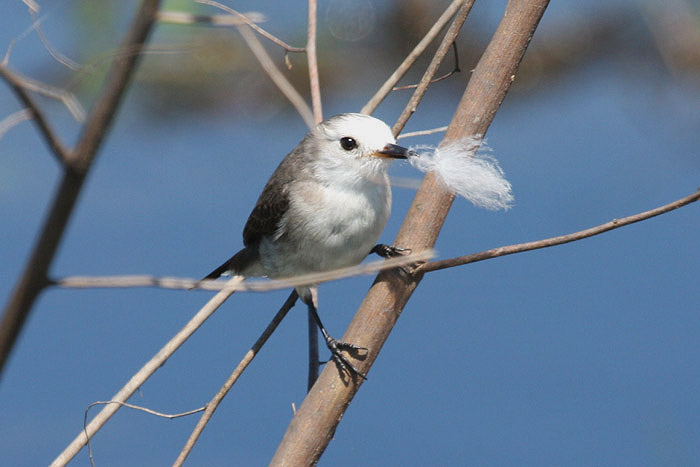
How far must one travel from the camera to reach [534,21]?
1055 mm

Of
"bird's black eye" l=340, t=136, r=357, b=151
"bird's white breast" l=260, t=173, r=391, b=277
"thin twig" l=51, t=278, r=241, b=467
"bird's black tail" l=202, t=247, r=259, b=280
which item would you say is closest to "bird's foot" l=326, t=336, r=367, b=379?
"thin twig" l=51, t=278, r=241, b=467

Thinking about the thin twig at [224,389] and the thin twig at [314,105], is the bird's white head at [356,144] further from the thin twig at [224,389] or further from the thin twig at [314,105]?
the thin twig at [224,389]

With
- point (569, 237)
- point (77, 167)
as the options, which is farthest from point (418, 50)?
point (77, 167)

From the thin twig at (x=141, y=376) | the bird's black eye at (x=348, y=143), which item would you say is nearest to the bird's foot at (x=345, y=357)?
the thin twig at (x=141, y=376)

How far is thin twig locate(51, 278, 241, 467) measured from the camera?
101 centimetres

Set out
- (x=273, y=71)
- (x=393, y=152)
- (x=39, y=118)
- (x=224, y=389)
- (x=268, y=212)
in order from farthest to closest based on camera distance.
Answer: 1. (x=268, y=212)
2. (x=393, y=152)
3. (x=224, y=389)
4. (x=273, y=71)
5. (x=39, y=118)

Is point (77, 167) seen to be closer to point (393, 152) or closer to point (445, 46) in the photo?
point (445, 46)

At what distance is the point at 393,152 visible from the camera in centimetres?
133

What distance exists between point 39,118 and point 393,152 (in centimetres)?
90

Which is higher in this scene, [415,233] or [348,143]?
[348,143]

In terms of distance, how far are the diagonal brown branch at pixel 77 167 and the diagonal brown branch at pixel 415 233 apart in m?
0.54

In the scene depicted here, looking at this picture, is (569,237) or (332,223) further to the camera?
(332,223)

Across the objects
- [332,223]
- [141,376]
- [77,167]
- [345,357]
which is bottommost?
[77,167]

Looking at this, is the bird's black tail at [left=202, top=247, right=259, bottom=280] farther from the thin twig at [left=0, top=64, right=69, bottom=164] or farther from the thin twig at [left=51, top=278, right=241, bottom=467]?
the thin twig at [left=0, top=64, right=69, bottom=164]
